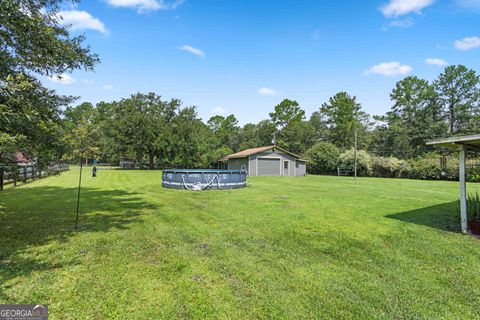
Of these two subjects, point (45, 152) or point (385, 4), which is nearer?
point (45, 152)

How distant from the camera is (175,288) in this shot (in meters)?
3.29

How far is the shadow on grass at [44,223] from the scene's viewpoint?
398cm

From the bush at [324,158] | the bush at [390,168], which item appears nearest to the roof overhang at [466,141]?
the bush at [390,168]

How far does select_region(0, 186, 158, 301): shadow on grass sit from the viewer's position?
398cm

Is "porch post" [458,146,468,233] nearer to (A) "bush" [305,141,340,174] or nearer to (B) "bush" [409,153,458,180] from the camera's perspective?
(B) "bush" [409,153,458,180]

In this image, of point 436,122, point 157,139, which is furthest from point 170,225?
point 436,122

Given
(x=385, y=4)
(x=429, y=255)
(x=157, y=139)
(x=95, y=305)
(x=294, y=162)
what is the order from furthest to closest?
(x=157, y=139)
(x=294, y=162)
(x=385, y=4)
(x=429, y=255)
(x=95, y=305)

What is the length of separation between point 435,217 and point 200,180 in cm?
1014

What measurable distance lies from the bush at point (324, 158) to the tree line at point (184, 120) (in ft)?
0.49

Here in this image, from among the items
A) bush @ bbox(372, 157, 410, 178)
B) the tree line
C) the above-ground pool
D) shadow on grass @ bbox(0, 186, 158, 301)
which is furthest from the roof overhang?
bush @ bbox(372, 157, 410, 178)

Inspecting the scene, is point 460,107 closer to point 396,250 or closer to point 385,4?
point 385,4

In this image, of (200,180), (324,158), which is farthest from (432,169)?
(200,180)

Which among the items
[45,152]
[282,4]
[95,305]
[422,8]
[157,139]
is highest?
[282,4]

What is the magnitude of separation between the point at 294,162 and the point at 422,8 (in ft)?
69.7
